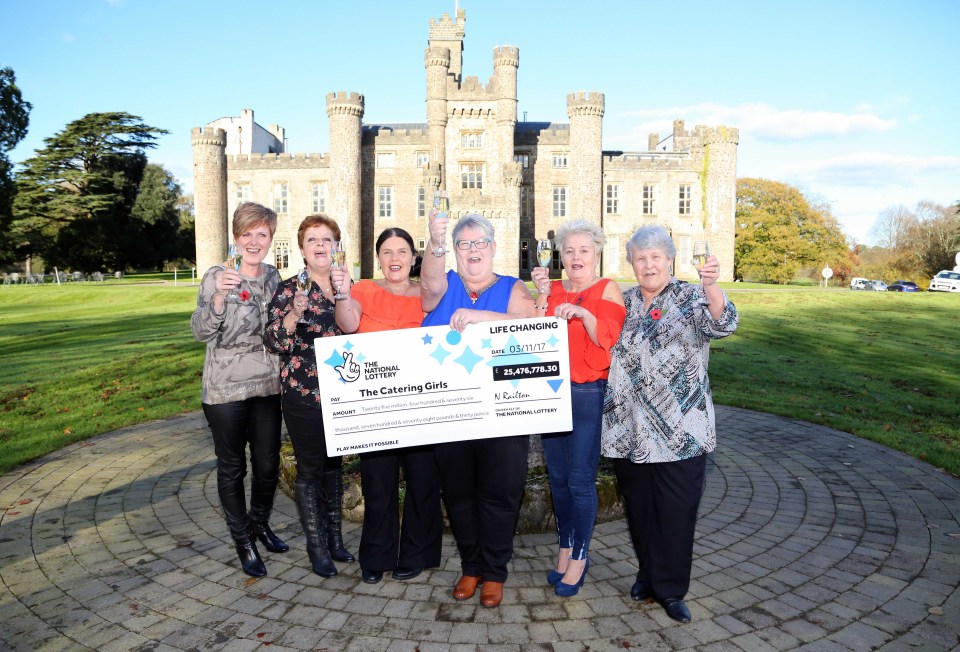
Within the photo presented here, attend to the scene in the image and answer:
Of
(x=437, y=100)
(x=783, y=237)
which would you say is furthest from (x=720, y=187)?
(x=437, y=100)

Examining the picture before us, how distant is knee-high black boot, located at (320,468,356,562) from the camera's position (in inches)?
180

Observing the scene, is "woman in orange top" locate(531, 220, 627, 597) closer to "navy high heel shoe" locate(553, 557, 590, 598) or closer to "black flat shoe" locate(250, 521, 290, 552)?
"navy high heel shoe" locate(553, 557, 590, 598)

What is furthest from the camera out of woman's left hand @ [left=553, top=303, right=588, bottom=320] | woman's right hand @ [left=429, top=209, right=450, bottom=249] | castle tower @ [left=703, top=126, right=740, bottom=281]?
castle tower @ [left=703, top=126, right=740, bottom=281]

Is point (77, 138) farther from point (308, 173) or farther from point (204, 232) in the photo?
point (308, 173)

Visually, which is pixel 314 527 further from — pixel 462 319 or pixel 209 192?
pixel 209 192

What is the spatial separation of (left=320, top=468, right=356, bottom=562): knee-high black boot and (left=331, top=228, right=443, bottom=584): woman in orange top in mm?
337

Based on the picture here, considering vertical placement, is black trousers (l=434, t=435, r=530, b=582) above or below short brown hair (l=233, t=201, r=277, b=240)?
below

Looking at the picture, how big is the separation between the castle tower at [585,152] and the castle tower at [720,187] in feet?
27.5

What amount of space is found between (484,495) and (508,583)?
0.78 metres

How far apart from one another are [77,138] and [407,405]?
2416 inches

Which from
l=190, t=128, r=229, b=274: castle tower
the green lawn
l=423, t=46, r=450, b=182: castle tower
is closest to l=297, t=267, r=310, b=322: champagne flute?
the green lawn

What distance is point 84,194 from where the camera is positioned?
52.1 m

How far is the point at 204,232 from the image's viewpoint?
4844 centimetres

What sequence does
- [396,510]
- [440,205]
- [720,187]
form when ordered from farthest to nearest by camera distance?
[720,187] → [396,510] → [440,205]
